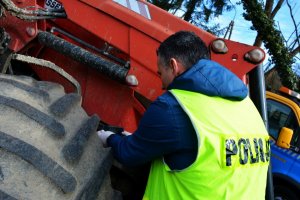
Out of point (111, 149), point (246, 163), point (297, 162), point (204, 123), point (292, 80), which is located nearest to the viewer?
point (204, 123)

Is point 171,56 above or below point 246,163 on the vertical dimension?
above

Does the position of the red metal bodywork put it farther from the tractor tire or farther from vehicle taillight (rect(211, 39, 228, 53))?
the tractor tire

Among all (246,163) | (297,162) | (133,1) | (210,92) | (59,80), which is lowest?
(297,162)

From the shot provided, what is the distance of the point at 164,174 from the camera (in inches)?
82.3

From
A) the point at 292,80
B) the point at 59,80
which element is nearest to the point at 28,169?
the point at 59,80

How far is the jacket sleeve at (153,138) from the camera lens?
198 cm

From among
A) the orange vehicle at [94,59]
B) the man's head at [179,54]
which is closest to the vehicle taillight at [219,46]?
the orange vehicle at [94,59]

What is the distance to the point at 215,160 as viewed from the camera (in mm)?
1949

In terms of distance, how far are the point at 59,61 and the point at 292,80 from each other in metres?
7.00

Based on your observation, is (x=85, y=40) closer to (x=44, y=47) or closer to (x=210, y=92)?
(x=44, y=47)

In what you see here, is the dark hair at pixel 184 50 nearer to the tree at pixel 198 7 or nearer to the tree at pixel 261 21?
the tree at pixel 261 21

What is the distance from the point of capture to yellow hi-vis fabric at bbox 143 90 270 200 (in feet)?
6.40

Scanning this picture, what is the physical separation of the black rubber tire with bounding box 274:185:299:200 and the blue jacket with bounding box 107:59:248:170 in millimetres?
4889

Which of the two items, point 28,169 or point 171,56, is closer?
point 28,169
